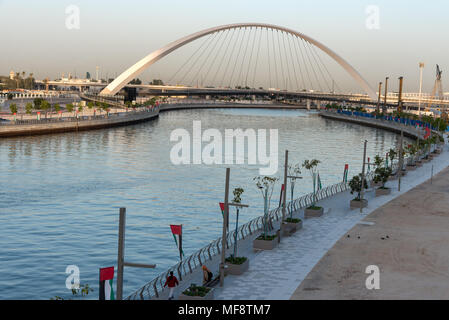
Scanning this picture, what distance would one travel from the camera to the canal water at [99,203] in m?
27.2

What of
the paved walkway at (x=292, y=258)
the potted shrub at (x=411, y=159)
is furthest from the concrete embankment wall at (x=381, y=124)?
the paved walkway at (x=292, y=258)

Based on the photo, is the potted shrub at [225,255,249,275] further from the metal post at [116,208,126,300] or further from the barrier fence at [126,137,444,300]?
the metal post at [116,208,126,300]

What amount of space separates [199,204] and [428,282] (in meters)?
22.6

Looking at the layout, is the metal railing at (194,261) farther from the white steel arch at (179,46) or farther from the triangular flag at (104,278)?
the white steel arch at (179,46)

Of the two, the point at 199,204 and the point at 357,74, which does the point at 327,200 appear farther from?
the point at 357,74

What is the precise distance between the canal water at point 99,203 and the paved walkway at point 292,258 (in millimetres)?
5079

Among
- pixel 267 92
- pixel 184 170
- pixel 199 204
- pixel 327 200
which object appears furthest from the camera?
pixel 267 92

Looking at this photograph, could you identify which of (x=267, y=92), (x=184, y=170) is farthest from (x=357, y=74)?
(x=184, y=170)

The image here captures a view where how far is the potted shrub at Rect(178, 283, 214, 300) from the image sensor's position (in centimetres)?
1872

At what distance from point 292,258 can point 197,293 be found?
6249 millimetres

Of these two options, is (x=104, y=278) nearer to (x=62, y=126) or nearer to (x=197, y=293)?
(x=197, y=293)

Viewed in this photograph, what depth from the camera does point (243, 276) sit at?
21.9 meters

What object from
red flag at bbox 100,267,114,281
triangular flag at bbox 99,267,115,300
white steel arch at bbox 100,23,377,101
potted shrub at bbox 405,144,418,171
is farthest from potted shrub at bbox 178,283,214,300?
white steel arch at bbox 100,23,377,101
